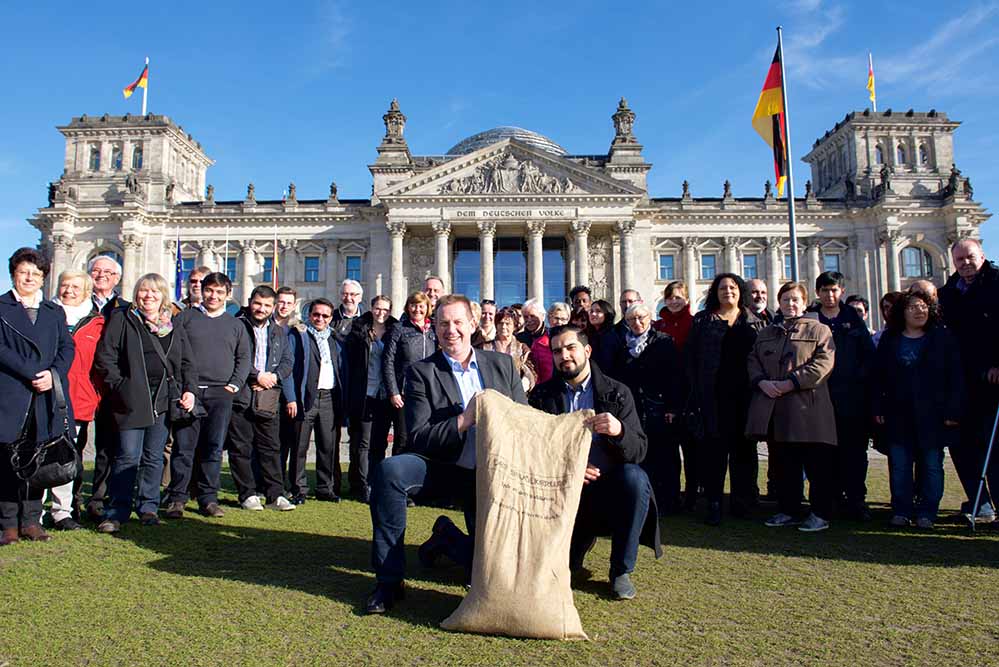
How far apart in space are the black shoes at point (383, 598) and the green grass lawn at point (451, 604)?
0.07m

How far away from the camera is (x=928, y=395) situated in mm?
6477

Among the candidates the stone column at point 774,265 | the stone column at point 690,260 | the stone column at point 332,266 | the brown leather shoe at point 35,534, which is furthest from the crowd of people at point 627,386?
the stone column at point 774,265

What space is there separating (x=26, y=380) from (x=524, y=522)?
4.57 metres

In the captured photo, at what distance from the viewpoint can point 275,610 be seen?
3922mm

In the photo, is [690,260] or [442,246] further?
[690,260]

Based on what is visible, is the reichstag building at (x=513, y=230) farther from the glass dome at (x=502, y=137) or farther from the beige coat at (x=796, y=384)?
the beige coat at (x=796, y=384)

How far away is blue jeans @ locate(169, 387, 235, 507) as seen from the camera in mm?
6738

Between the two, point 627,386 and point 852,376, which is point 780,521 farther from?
point 627,386

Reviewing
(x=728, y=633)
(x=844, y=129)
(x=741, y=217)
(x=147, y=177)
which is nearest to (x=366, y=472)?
(x=728, y=633)

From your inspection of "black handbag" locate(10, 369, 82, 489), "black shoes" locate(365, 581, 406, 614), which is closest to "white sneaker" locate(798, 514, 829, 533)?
"black shoes" locate(365, 581, 406, 614)

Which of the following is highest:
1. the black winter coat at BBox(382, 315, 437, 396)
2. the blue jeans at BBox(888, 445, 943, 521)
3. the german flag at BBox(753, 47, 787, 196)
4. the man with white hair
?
the german flag at BBox(753, 47, 787, 196)

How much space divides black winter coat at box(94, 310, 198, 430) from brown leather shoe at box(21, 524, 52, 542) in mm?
1032

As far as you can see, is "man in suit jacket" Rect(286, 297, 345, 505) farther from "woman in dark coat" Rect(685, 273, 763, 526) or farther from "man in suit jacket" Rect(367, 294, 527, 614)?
"woman in dark coat" Rect(685, 273, 763, 526)

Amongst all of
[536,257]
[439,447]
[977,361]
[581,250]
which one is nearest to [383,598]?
[439,447]
